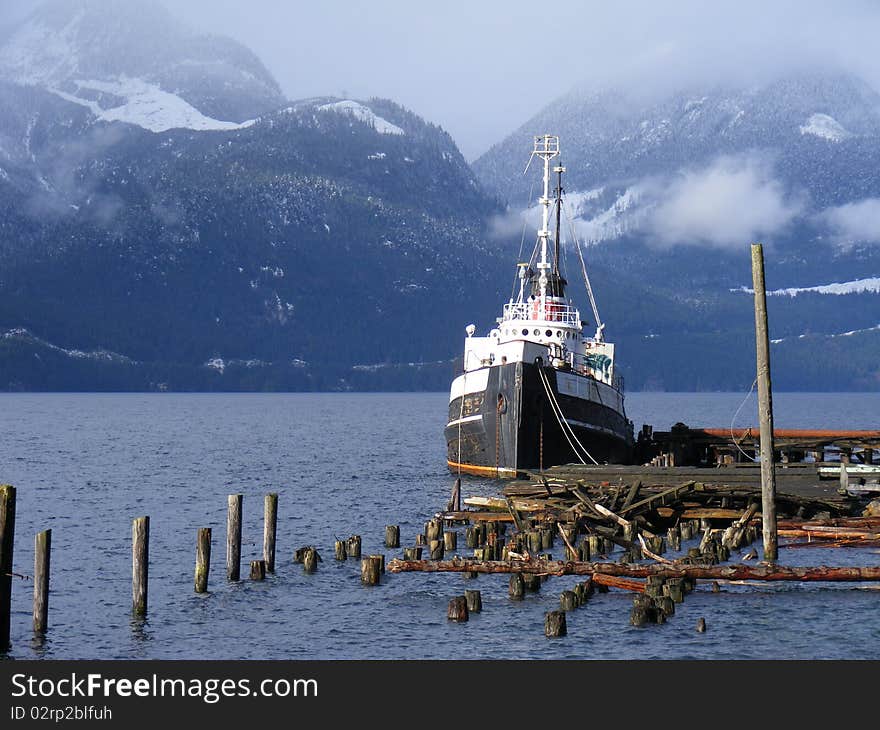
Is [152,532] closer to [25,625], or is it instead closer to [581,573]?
[25,625]

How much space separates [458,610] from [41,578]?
1051cm

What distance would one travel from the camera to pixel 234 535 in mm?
39312

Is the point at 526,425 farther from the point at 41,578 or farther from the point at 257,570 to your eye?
the point at 41,578

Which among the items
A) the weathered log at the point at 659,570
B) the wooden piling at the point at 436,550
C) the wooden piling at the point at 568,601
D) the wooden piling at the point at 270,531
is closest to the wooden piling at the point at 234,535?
the wooden piling at the point at 270,531

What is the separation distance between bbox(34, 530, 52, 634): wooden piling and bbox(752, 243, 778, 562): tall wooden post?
18.8 metres

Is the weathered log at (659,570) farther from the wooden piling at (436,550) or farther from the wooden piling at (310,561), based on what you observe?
the wooden piling at (310,561)

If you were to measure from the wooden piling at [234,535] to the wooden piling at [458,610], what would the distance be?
6.86 m

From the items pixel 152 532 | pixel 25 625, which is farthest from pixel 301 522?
pixel 25 625

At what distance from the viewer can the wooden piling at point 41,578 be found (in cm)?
3164

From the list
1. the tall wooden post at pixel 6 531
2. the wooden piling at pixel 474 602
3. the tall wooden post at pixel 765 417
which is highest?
the tall wooden post at pixel 765 417

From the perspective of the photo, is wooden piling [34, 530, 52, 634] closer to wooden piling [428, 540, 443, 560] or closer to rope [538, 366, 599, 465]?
wooden piling [428, 540, 443, 560]

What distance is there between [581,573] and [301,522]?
83.5 feet

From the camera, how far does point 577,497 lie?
4700cm

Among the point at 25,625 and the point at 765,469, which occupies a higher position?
the point at 765,469
